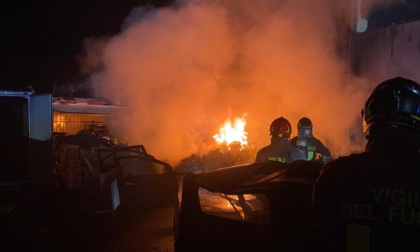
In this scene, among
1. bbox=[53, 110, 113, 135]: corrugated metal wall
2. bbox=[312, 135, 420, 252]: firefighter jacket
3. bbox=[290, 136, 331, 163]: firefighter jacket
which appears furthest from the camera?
bbox=[53, 110, 113, 135]: corrugated metal wall

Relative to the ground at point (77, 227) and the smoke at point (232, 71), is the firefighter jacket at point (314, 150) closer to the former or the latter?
the ground at point (77, 227)

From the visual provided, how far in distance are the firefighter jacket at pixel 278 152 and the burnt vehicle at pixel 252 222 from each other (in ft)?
6.69

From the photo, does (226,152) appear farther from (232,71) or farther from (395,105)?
(395,105)

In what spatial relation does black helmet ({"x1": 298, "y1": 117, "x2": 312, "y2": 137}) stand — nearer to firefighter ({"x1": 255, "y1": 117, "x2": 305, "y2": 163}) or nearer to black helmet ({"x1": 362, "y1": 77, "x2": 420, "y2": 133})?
firefighter ({"x1": 255, "y1": 117, "x2": 305, "y2": 163})

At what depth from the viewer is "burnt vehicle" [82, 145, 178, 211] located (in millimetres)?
6066

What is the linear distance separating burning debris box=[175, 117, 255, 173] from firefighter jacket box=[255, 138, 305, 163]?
6.19 m

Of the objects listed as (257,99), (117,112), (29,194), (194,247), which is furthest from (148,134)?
(194,247)

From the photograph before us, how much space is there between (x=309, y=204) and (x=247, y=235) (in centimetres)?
39

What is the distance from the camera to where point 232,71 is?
1122cm

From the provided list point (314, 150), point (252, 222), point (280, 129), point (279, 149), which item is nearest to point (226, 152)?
point (314, 150)

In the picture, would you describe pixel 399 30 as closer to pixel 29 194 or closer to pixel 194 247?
pixel 194 247

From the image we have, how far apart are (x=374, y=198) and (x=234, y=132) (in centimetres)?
973

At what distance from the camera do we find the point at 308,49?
9.84m

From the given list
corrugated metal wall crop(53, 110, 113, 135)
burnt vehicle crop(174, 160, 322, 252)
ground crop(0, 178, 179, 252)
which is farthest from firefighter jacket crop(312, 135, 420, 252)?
corrugated metal wall crop(53, 110, 113, 135)
